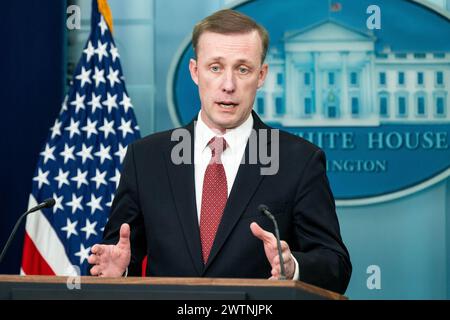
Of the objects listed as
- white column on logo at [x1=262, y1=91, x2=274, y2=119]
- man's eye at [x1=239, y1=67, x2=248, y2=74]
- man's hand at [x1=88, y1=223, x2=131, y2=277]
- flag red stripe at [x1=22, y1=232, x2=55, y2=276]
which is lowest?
flag red stripe at [x1=22, y1=232, x2=55, y2=276]

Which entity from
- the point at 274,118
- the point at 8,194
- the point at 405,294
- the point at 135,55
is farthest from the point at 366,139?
the point at 8,194

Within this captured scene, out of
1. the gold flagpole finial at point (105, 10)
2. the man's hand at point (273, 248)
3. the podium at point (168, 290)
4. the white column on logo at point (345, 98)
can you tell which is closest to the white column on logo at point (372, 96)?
the white column on logo at point (345, 98)

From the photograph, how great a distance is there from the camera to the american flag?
518cm

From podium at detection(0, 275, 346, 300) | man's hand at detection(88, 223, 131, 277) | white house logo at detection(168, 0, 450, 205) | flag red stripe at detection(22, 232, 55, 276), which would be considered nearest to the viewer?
podium at detection(0, 275, 346, 300)

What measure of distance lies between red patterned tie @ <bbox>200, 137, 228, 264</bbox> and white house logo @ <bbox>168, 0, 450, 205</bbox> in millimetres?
2170

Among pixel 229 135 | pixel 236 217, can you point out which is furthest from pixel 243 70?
pixel 236 217

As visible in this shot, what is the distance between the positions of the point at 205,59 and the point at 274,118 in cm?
216

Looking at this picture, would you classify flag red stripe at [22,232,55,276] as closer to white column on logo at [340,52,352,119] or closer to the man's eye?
white column on logo at [340,52,352,119]

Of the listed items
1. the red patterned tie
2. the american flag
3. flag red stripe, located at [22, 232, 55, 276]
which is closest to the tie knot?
the red patterned tie

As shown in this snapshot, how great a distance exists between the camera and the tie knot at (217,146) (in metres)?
3.33

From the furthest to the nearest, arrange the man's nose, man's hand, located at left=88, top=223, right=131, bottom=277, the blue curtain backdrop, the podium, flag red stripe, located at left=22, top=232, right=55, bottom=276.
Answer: the blue curtain backdrop → flag red stripe, located at left=22, top=232, right=55, bottom=276 → the man's nose → man's hand, located at left=88, top=223, right=131, bottom=277 → the podium

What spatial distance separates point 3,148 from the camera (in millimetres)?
5258

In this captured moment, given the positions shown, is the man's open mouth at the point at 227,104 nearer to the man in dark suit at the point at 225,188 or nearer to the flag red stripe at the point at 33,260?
the man in dark suit at the point at 225,188
